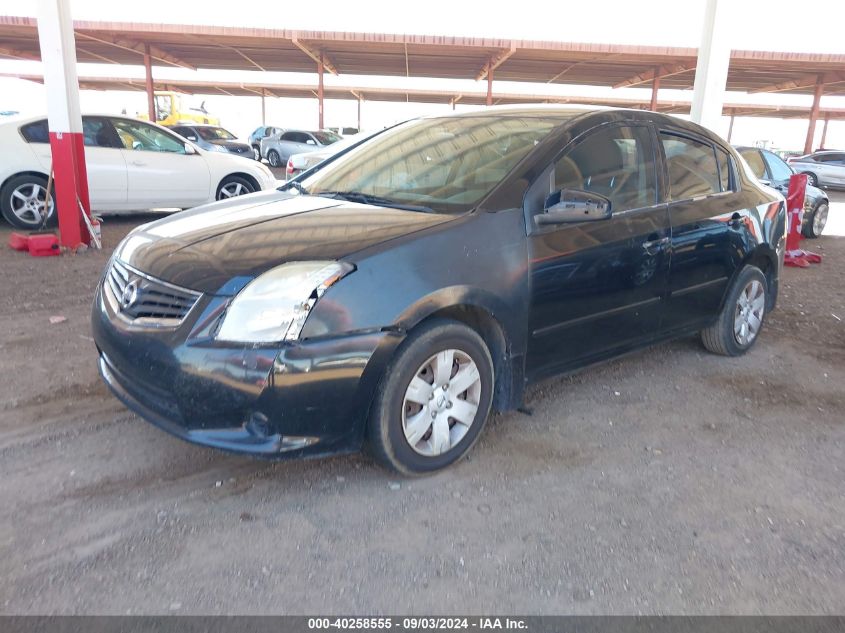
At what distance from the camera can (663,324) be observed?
3.99 metres

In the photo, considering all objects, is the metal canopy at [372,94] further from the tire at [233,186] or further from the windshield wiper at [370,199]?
the windshield wiper at [370,199]

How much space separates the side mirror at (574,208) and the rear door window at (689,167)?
99 centimetres

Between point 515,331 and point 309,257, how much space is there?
1048 mm

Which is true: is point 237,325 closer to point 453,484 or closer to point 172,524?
point 172,524

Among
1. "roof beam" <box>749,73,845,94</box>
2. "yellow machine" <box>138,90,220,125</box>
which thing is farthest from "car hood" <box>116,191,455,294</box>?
"yellow machine" <box>138,90,220,125</box>

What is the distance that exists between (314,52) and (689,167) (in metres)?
22.5

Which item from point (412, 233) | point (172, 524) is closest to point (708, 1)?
point (412, 233)

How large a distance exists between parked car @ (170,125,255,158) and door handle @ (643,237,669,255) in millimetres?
18940

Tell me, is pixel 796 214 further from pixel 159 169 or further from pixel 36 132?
pixel 36 132

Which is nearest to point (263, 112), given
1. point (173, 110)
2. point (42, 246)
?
point (173, 110)

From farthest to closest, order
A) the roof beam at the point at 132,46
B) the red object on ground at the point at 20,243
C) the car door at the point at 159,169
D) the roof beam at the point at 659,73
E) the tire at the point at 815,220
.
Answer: the roof beam at the point at 659,73 < the roof beam at the point at 132,46 < the tire at the point at 815,220 < the car door at the point at 159,169 < the red object on ground at the point at 20,243

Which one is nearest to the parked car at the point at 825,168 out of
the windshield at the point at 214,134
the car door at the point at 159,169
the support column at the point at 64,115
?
the windshield at the point at 214,134

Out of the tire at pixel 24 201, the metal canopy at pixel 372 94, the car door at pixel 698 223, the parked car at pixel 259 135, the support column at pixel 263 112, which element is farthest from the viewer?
the support column at pixel 263 112

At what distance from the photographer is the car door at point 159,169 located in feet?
29.9
